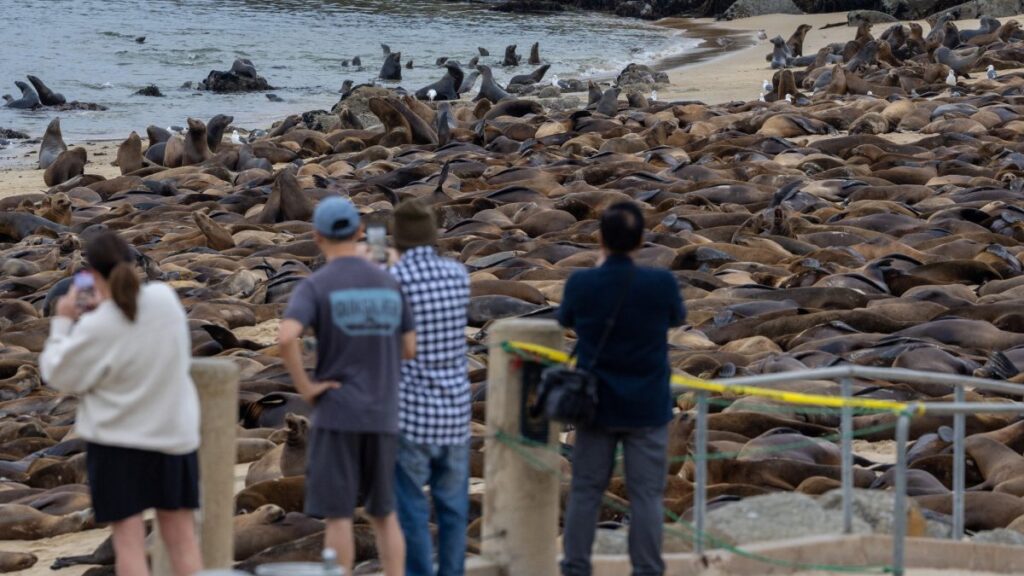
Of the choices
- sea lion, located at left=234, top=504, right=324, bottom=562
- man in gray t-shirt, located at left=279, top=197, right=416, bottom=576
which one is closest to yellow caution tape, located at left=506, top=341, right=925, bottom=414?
man in gray t-shirt, located at left=279, top=197, right=416, bottom=576

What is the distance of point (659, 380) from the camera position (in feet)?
15.0

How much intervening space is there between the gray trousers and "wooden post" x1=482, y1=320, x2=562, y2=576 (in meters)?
0.23

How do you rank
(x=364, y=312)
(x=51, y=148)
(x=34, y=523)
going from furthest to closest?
(x=51, y=148) → (x=34, y=523) → (x=364, y=312)

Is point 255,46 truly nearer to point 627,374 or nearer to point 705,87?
point 705,87

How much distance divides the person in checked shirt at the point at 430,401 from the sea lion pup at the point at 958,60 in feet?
86.1

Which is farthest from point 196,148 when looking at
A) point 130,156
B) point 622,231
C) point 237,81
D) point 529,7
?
point 529,7

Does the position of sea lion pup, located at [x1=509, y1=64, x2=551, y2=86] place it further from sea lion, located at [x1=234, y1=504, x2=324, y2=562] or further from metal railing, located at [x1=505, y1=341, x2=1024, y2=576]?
metal railing, located at [x1=505, y1=341, x2=1024, y2=576]

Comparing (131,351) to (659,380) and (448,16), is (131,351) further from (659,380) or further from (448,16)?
(448,16)

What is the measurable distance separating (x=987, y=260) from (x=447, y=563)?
8.96 metres

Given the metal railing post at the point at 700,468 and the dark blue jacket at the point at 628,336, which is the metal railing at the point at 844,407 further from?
the dark blue jacket at the point at 628,336

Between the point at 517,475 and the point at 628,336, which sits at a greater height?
the point at 628,336

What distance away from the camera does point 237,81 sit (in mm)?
38156

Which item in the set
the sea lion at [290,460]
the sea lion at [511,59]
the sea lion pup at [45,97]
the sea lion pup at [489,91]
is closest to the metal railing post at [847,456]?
the sea lion at [290,460]

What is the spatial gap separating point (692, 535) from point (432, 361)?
1226 millimetres
